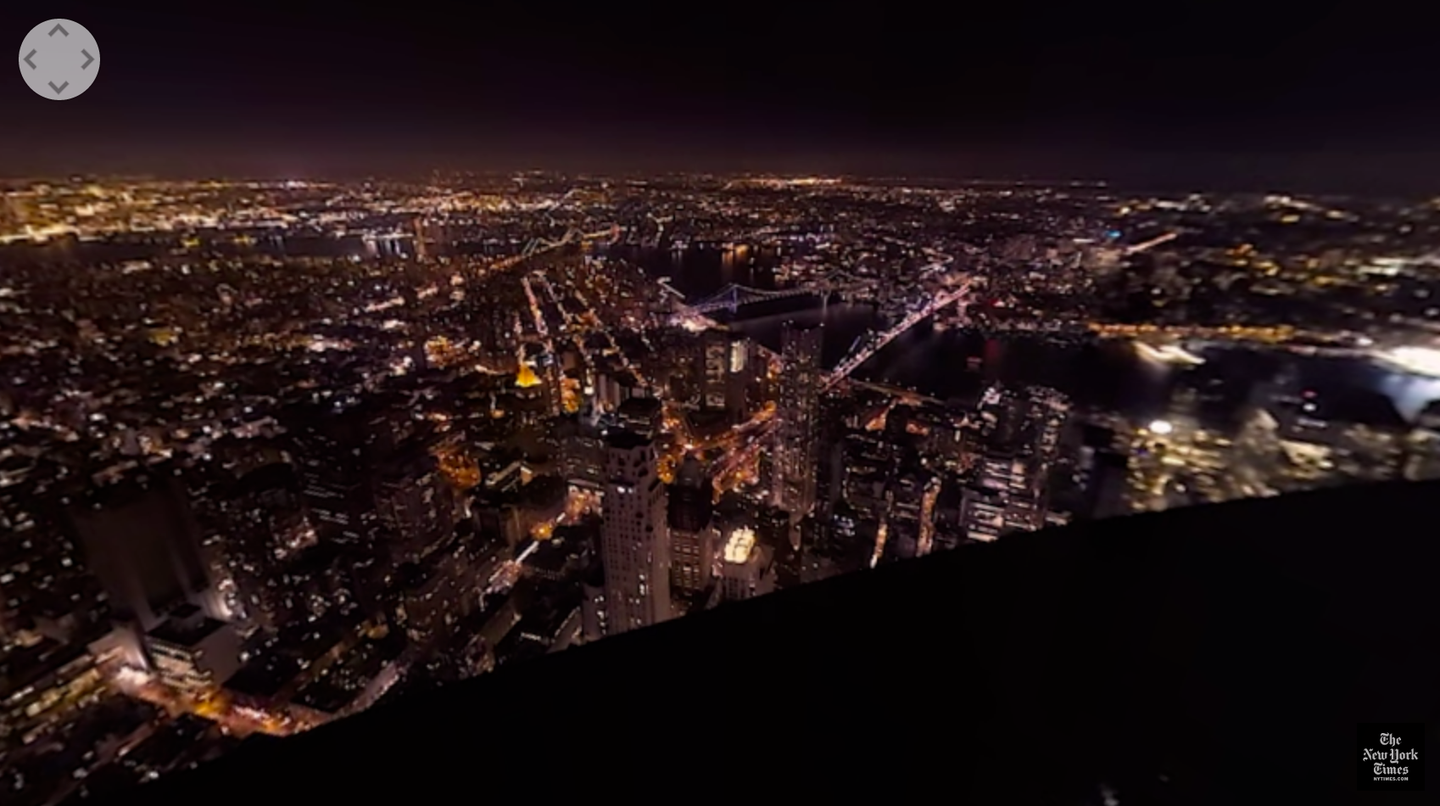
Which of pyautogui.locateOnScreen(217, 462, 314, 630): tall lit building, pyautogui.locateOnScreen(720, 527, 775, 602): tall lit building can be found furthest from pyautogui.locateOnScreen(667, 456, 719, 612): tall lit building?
pyautogui.locateOnScreen(217, 462, 314, 630): tall lit building

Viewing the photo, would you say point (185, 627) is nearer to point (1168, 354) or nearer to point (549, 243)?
point (1168, 354)

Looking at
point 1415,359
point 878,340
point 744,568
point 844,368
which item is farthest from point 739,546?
point 878,340

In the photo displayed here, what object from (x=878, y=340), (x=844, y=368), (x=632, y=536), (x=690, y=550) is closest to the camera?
(x=632, y=536)

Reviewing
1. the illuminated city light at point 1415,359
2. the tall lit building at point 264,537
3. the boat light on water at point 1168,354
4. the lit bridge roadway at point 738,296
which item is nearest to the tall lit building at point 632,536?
the tall lit building at point 264,537

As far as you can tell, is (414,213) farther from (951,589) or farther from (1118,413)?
(951,589)

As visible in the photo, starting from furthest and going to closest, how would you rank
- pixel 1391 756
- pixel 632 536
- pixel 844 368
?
pixel 844 368 → pixel 632 536 → pixel 1391 756

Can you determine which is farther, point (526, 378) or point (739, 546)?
point (526, 378)

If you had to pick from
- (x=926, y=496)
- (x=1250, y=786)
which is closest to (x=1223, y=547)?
(x=1250, y=786)

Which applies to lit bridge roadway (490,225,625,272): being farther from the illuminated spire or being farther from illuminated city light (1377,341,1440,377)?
illuminated city light (1377,341,1440,377)
